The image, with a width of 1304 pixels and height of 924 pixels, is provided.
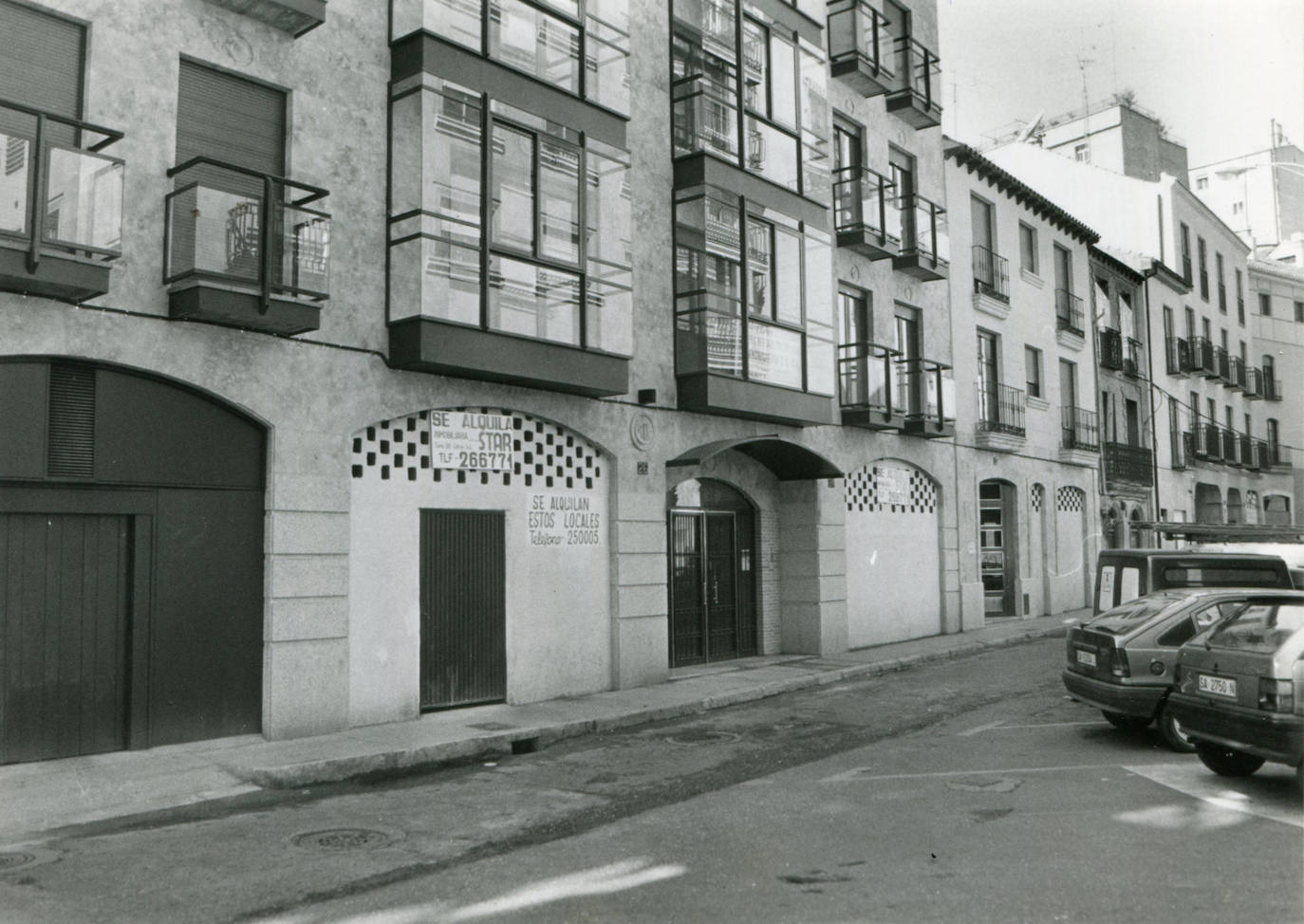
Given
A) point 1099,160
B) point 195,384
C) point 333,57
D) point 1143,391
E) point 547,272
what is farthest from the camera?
point 1099,160

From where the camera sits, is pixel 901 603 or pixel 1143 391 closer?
pixel 901 603

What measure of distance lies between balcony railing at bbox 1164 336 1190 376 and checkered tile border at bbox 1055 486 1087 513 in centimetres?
802

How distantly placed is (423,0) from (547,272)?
314cm

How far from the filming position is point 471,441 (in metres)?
12.0

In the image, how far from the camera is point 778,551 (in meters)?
17.4

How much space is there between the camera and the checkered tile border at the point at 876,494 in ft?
59.9

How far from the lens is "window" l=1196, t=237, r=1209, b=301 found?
34781 mm

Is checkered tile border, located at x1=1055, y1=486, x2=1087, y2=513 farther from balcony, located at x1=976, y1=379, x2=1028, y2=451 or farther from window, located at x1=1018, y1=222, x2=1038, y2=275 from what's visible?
window, located at x1=1018, y1=222, x2=1038, y2=275

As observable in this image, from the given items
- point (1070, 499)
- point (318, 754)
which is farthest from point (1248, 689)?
point (1070, 499)

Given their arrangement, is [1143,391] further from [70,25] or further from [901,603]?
[70,25]

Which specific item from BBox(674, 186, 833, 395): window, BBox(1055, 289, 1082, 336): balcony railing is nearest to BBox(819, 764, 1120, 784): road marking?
BBox(674, 186, 833, 395): window

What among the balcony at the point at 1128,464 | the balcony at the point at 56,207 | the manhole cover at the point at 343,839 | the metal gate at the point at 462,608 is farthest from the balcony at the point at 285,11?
the balcony at the point at 1128,464

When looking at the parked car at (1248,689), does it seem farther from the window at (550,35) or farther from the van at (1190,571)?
the window at (550,35)

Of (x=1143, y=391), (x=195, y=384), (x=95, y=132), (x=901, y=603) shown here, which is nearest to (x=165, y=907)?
(x=195, y=384)
